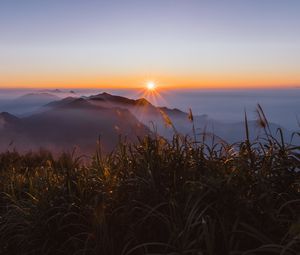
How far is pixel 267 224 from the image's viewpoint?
436cm

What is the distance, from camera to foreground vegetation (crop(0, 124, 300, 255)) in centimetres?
429

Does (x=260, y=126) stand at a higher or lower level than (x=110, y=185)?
higher

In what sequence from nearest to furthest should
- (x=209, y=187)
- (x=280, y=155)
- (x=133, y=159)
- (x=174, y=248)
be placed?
(x=174, y=248), (x=209, y=187), (x=280, y=155), (x=133, y=159)

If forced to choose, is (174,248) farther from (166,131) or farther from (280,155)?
(166,131)

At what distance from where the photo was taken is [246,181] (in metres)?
4.77

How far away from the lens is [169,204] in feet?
15.4

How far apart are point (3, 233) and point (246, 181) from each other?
288 cm

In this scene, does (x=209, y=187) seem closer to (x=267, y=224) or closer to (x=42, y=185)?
(x=267, y=224)

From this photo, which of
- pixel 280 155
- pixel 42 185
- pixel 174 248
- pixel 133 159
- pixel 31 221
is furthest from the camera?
pixel 42 185

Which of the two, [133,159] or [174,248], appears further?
[133,159]

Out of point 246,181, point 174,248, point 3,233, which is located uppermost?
point 246,181

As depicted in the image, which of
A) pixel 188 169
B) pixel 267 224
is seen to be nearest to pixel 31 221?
pixel 188 169

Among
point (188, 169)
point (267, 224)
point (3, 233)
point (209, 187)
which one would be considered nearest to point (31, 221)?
point (3, 233)

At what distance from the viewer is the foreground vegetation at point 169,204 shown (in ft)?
14.1
